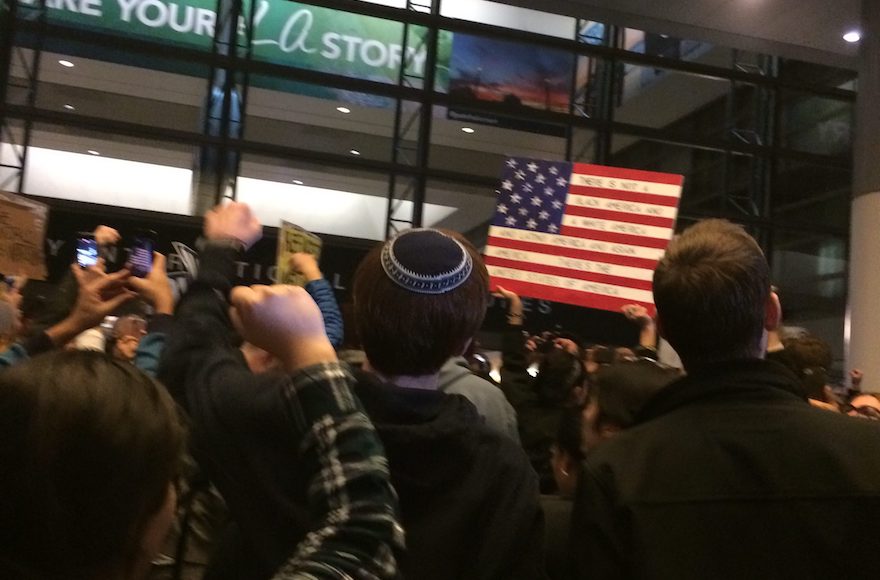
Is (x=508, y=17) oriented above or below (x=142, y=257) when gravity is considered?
above

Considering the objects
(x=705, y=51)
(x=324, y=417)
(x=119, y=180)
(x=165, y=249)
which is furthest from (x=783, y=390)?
(x=705, y=51)

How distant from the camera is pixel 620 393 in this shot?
75.0 inches

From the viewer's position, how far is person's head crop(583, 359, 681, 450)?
1872 mm

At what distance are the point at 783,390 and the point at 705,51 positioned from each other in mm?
10053

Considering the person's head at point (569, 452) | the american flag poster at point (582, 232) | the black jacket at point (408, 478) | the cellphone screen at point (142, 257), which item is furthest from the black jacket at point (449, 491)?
the american flag poster at point (582, 232)

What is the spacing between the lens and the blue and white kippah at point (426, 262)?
1310 millimetres

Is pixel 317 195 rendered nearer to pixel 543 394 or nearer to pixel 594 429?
pixel 543 394

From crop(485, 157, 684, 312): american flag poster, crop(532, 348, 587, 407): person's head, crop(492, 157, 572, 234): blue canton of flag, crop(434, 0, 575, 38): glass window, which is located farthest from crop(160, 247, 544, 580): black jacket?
crop(434, 0, 575, 38): glass window

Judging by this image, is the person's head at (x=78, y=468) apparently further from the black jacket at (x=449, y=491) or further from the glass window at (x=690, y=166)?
the glass window at (x=690, y=166)

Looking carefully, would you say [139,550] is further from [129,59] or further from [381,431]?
[129,59]

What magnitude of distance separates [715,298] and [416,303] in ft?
1.68

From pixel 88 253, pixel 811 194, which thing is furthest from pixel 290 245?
pixel 811 194

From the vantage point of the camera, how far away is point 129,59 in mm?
8977

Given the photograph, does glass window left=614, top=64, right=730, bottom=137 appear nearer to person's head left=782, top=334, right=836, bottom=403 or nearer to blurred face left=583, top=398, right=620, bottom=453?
person's head left=782, top=334, right=836, bottom=403
